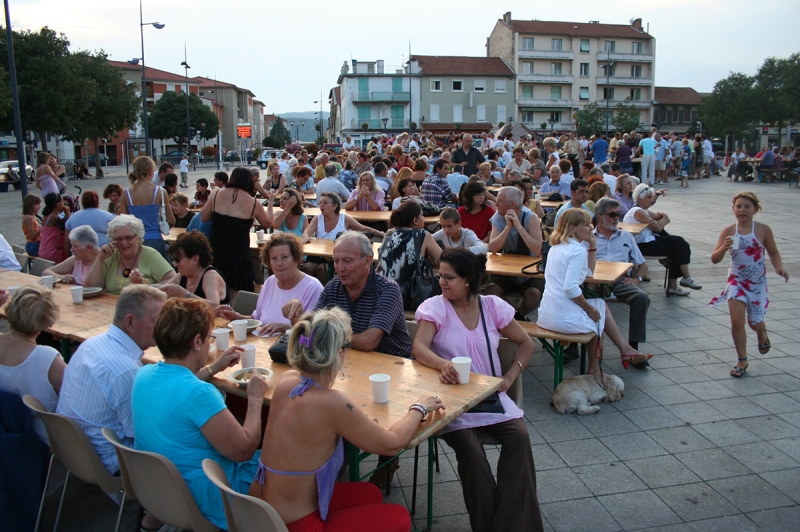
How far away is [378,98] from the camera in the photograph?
208 feet

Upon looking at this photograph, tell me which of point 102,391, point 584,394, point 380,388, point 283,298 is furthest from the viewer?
point 584,394

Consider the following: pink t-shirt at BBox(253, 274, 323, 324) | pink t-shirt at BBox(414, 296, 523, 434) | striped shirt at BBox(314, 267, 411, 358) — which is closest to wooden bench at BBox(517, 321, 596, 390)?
pink t-shirt at BBox(414, 296, 523, 434)

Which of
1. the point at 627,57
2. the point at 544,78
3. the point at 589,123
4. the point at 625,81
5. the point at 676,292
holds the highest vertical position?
the point at 627,57

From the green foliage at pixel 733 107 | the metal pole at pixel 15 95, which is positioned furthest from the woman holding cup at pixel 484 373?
the green foliage at pixel 733 107

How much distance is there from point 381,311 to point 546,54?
219 ft

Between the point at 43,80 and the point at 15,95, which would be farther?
the point at 43,80

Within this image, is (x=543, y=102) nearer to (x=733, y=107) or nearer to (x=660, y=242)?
(x=733, y=107)

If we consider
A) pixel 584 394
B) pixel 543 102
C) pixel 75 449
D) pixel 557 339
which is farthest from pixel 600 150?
pixel 543 102

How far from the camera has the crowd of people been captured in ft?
7.36

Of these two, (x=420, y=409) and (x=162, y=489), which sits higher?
(x=420, y=409)

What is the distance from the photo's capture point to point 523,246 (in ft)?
20.2

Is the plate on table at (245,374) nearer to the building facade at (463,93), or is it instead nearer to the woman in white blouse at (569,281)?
the woman in white blouse at (569,281)

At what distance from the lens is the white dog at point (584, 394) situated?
436 centimetres

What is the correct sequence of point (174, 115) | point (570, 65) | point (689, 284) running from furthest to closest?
point (570, 65) < point (174, 115) < point (689, 284)
